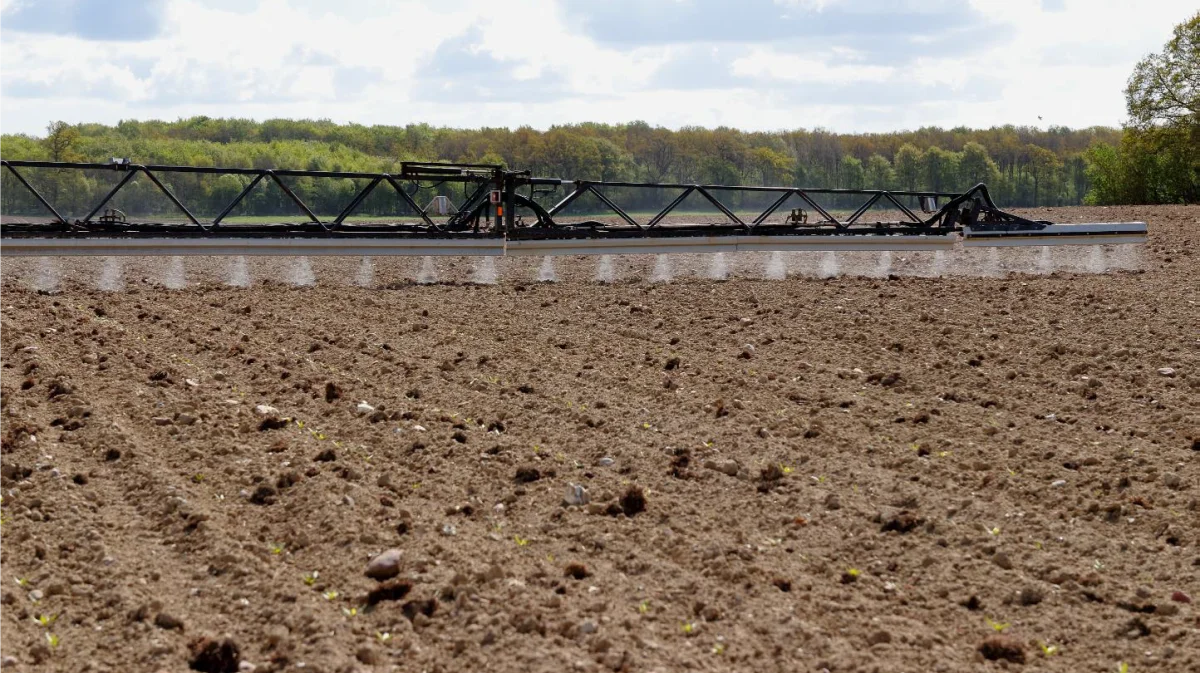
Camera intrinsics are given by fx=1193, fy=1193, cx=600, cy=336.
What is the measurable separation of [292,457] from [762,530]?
10.0 ft

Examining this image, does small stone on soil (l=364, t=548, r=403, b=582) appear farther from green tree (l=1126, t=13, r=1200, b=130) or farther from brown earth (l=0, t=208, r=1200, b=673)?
green tree (l=1126, t=13, r=1200, b=130)

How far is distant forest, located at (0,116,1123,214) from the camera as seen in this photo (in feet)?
78.7

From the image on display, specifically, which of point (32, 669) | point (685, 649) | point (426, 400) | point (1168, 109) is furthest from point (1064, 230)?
point (1168, 109)

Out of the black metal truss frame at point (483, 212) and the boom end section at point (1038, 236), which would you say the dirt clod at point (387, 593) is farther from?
the boom end section at point (1038, 236)

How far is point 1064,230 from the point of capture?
669 inches

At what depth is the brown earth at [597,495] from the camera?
5.16 metres

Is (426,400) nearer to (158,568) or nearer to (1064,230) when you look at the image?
(158,568)

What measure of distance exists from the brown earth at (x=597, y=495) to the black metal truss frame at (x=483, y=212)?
80.2 inches

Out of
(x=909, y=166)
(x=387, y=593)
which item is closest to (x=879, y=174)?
(x=909, y=166)

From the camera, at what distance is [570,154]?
91.3ft

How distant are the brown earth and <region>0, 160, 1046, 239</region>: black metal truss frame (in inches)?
80.2

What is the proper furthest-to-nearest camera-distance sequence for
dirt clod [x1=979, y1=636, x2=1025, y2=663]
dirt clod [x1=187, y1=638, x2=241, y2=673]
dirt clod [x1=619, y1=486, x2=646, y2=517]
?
dirt clod [x1=619, y1=486, x2=646, y2=517] → dirt clod [x1=979, y1=636, x2=1025, y2=663] → dirt clod [x1=187, y1=638, x2=241, y2=673]

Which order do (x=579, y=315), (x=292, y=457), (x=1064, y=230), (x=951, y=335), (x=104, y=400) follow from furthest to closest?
(x=1064, y=230) < (x=579, y=315) < (x=951, y=335) < (x=104, y=400) < (x=292, y=457)

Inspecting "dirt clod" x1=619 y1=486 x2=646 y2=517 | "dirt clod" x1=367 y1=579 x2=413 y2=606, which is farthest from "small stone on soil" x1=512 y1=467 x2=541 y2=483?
"dirt clod" x1=367 y1=579 x2=413 y2=606
